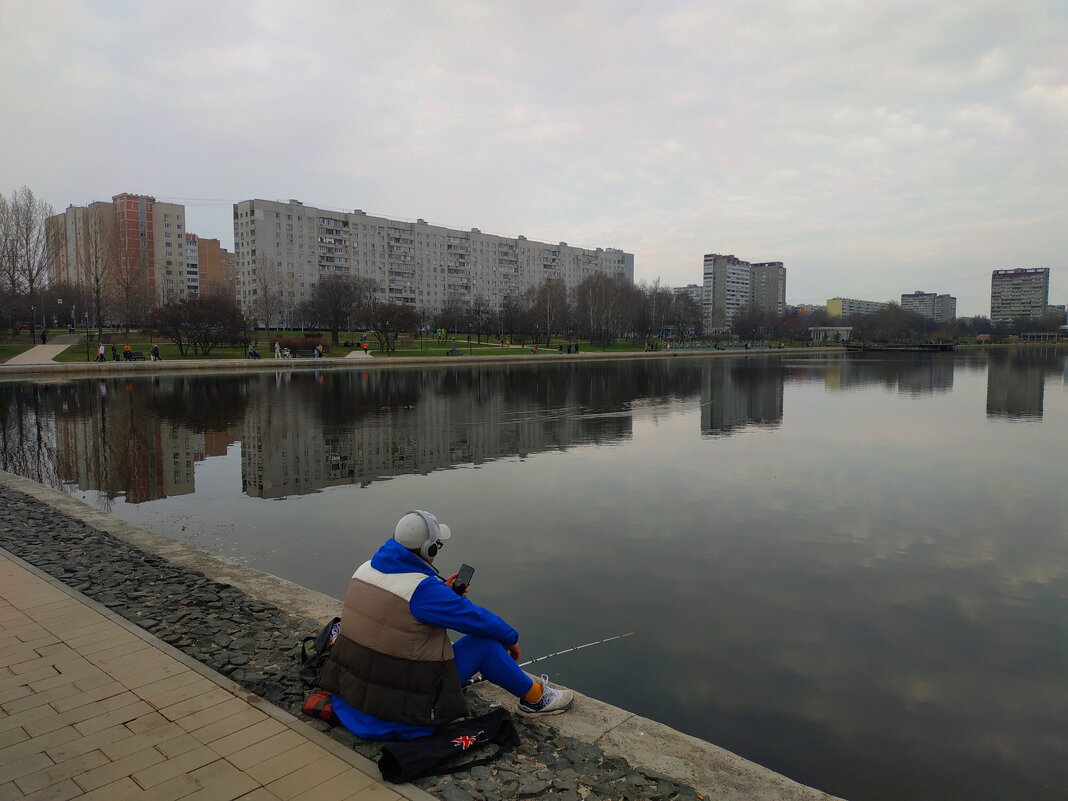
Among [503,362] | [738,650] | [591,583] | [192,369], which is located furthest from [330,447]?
[503,362]

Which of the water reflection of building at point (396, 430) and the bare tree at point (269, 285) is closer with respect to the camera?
the water reflection of building at point (396, 430)

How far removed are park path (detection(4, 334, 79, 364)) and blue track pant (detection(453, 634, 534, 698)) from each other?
181 ft

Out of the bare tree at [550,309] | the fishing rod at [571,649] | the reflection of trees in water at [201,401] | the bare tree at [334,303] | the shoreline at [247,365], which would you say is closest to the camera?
the fishing rod at [571,649]

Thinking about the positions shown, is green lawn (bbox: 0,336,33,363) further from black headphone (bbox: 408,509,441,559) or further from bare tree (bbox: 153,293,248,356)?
black headphone (bbox: 408,509,441,559)

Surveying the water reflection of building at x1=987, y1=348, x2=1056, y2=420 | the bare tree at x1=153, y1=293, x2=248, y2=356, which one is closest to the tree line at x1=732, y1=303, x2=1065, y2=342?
the water reflection of building at x1=987, y1=348, x2=1056, y2=420

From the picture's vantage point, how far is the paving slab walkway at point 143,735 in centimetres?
340

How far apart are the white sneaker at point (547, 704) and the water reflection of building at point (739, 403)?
15.4m

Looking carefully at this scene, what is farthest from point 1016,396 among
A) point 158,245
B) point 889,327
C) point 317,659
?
point 158,245

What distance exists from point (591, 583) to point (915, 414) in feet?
66.9

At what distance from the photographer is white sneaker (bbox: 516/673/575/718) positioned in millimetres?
4500

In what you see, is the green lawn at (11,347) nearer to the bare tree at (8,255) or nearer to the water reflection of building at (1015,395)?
the bare tree at (8,255)

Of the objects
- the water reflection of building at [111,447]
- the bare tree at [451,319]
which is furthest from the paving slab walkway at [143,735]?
the bare tree at [451,319]

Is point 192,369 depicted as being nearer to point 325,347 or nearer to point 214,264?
point 325,347

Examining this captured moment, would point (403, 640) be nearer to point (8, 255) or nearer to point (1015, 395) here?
point (1015, 395)
